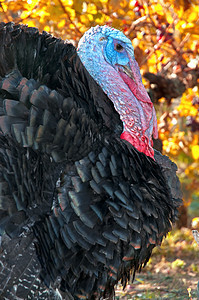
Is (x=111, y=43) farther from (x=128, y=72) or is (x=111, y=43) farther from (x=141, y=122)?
(x=141, y=122)

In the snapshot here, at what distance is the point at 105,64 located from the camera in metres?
3.01

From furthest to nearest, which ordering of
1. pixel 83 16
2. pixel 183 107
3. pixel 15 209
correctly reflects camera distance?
pixel 183 107 → pixel 83 16 → pixel 15 209

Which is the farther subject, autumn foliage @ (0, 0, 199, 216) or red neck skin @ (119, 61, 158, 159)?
autumn foliage @ (0, 0, 199, 216)

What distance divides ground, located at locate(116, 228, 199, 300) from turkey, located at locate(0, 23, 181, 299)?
3.34 ft

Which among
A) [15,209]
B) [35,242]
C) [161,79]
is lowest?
[35,242]

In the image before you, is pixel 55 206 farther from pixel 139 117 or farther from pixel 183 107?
pixel 183 107

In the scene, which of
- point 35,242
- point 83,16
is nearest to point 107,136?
point 35,242

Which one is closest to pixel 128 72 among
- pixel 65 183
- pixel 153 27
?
pixel 65 183

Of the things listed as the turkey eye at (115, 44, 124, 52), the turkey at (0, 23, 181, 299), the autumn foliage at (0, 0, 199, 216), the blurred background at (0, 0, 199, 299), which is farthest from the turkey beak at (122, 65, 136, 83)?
the autumn foliage at (0, 0, 199, 216)

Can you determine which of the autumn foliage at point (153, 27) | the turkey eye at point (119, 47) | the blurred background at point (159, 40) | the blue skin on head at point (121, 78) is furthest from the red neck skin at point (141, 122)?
the autumn foliage at point (153, 27)

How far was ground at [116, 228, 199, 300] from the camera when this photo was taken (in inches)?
159

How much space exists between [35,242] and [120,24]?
2704 mm

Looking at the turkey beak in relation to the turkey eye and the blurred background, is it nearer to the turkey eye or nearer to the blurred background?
the turkey eye

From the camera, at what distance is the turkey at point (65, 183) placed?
251 cm
